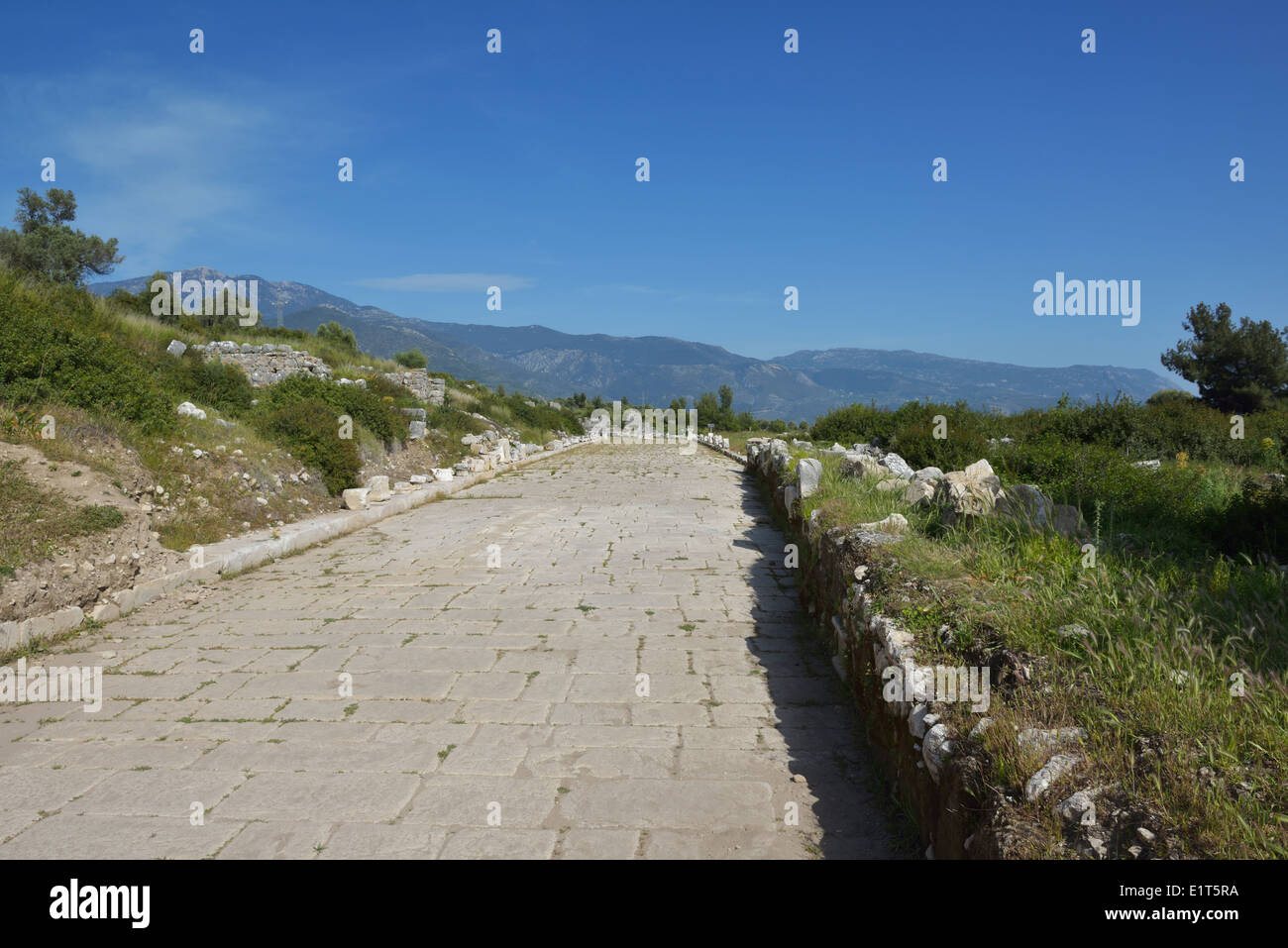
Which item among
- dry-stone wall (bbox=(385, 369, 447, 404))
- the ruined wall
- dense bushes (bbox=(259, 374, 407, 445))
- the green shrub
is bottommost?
the ruined wall

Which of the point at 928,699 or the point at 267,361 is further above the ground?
the point at 267,361

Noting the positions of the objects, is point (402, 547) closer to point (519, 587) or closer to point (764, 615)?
point (519, 587)

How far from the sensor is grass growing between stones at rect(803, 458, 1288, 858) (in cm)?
212

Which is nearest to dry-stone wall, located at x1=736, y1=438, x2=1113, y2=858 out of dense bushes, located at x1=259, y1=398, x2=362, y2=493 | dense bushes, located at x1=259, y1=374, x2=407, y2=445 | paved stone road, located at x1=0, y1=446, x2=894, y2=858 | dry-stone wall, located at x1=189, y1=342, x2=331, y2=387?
paved stone road, located at x1=0, y1=446, x2=894, y2=858

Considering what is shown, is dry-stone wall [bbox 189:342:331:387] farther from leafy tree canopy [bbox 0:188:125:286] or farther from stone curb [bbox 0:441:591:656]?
leafy tree canopy [bbox 0:188:125:286]

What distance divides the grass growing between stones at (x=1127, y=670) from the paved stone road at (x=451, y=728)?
2.83ft

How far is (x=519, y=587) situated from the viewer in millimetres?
7273

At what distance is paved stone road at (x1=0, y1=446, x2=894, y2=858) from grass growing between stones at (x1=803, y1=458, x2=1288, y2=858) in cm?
86

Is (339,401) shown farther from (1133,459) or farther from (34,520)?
(1133,459)

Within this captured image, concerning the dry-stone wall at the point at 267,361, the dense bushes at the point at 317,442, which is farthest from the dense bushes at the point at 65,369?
the dry-stone wall at the point at 267,361

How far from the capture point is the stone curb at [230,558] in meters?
5.39

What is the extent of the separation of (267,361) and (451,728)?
19.5 m

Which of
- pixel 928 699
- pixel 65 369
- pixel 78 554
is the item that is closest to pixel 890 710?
pixel 928 699

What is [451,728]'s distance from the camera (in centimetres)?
416
